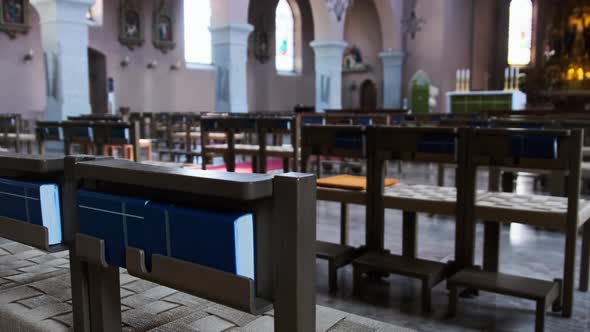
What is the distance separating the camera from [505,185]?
4699mm

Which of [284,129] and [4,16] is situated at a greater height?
[4,16]

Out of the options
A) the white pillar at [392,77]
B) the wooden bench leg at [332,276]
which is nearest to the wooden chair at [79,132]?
the wooden bench leg at [332,276]

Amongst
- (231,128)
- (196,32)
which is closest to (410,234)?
(231,128)

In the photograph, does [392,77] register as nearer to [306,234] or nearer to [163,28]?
[163,28]

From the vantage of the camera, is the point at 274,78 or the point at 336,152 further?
the point at 274,78

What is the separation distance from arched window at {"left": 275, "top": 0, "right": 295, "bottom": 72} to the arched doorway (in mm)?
6705

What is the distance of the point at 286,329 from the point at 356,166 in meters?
6.63

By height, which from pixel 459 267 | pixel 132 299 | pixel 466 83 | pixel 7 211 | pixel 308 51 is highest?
pixel 308 51

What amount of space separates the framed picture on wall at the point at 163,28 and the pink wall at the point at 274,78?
10.7ft

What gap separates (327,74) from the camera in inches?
607

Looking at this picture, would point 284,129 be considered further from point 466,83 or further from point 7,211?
point 466,83

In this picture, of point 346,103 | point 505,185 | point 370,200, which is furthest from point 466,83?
point 370,200

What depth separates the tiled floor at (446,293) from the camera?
2451 millimetres

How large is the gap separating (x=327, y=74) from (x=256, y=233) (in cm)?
1478
